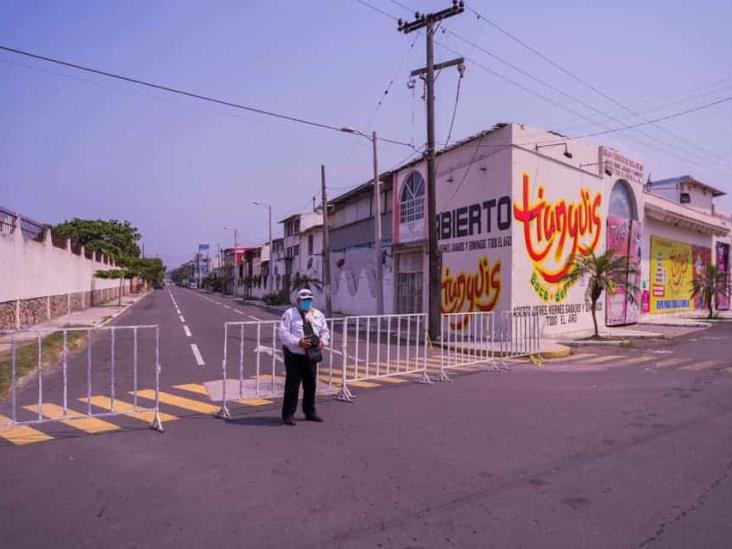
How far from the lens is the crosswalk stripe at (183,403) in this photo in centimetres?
859

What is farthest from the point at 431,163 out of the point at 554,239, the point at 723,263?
the point at 723,263

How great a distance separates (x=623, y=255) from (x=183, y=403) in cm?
2102

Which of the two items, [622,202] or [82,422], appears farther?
[622,202]

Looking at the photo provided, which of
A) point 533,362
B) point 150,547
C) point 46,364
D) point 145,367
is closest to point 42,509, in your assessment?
point 150,547

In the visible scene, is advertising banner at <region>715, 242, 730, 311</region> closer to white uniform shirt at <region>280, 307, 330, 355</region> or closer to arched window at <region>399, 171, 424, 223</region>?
arched window at <region>399, 171, 424, 223</region>

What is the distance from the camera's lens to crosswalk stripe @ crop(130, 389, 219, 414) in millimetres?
8594

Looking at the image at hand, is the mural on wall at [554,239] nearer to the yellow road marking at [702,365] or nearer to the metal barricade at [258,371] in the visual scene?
the yellow road marking at [702,365]

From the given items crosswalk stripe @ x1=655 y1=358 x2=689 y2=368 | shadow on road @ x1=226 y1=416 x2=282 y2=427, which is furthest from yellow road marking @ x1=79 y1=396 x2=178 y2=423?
crosswalk stripe @ x1=655 y1=358 x2=689 y2=368

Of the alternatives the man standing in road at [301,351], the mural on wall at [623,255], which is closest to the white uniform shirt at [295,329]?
the man standing in road at [301,351]

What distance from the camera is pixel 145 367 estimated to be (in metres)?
13.1

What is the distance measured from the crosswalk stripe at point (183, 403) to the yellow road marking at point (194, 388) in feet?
1.47

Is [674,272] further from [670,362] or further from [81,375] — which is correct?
[81,375]

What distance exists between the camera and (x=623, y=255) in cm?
2478

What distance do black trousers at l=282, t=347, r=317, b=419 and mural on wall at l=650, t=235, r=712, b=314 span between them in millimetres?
25666
